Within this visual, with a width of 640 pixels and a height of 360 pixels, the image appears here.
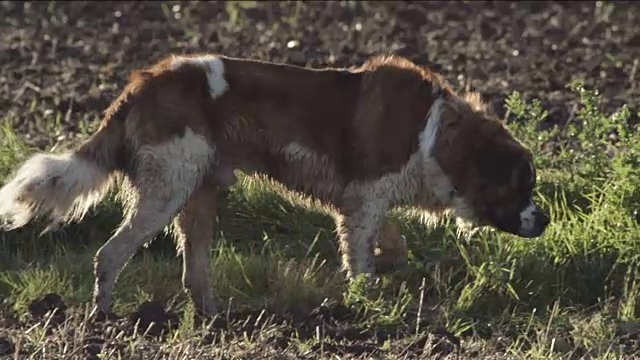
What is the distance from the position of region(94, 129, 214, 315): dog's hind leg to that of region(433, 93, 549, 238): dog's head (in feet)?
4.26

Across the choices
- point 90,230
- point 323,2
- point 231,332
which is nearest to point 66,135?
point 90,230

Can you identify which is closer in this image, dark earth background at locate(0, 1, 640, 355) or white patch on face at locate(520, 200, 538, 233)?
white patch on face at locate(520, 200, 538, 233)

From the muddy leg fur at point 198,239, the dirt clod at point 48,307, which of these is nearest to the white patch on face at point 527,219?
the muddy leg fur at point 198,239

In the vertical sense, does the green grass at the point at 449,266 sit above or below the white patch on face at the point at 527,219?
below

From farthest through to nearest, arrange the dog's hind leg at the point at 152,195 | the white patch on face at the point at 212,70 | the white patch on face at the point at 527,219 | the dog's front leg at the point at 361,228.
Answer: the white patch on face at the point at 527,219
the dog's front leg at the point at 361,228
the white patch on face at the point at 212,70
the dog's hind leg at the point at 152,195

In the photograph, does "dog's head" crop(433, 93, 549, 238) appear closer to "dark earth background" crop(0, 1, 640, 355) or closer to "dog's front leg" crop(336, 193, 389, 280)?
"dog's front leg" crop(336, 193, 389, 280)

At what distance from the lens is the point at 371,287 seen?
26.4 feet

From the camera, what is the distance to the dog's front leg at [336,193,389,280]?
8125mm

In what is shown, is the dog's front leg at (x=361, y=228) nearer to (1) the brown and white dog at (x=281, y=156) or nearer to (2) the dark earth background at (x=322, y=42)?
(1) the brown and white dog at (x=281, y=156)

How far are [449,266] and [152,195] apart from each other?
5.81 ft

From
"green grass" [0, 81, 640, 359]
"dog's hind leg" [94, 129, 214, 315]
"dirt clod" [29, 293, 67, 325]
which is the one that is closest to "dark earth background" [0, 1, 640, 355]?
"green grass" [0, 81, 640, 359]

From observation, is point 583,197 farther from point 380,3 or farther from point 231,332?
point 380,3

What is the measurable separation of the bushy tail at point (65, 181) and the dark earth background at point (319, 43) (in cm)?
250

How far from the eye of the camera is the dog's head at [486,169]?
818 centimetres
